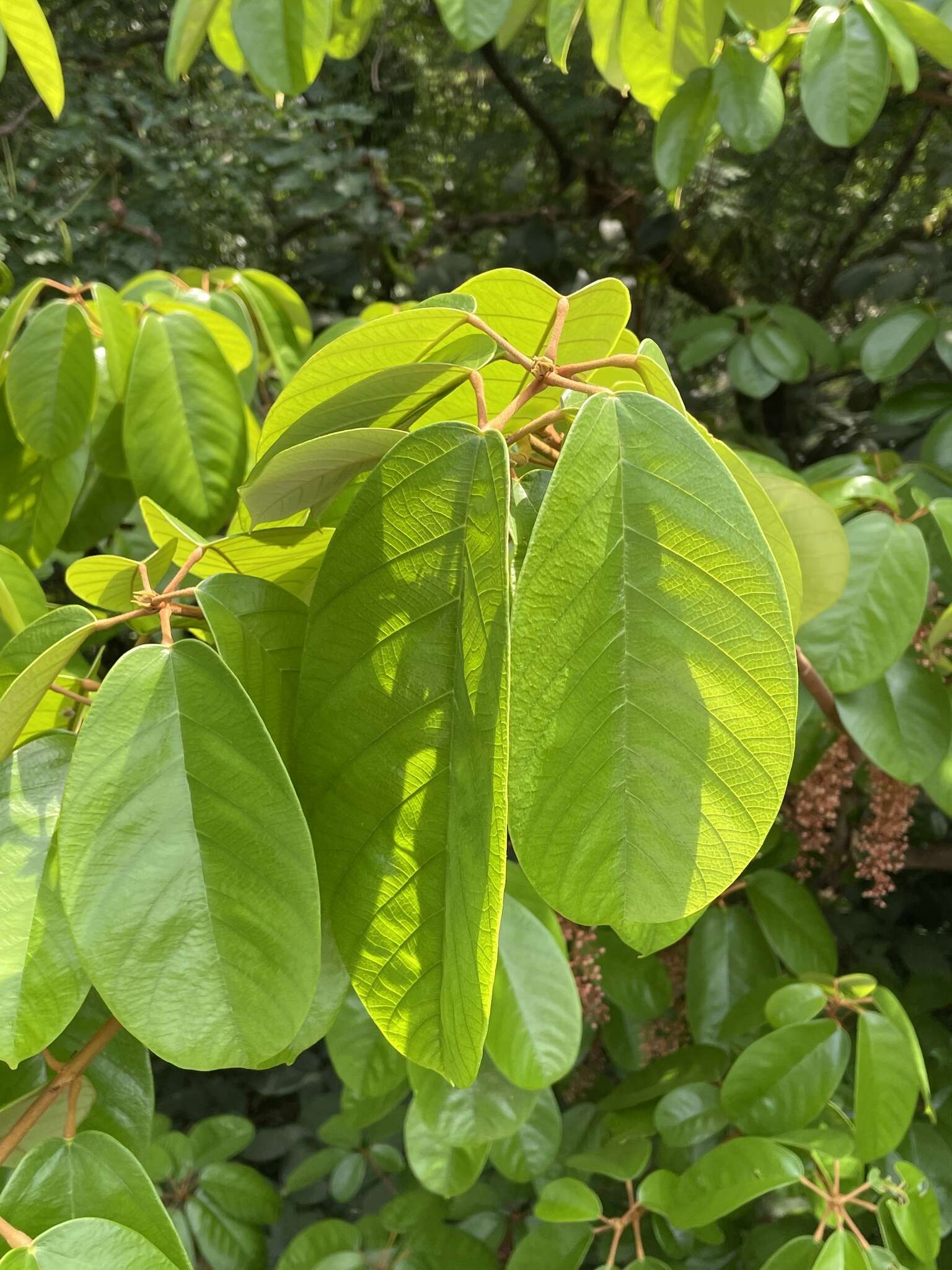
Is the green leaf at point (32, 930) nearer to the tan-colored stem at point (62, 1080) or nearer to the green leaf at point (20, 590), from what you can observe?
the tan-colored stem at point (62, 1080)

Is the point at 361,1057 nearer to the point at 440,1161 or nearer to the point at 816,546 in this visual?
the point at 440,1161

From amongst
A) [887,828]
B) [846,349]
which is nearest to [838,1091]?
[887,828]

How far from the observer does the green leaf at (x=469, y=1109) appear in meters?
0.62

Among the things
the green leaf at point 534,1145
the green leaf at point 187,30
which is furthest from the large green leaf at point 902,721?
the green leaf at point 187,30

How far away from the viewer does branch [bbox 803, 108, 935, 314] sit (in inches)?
65.1

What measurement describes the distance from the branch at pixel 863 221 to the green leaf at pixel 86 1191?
183cm

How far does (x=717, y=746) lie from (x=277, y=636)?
0.16 meters

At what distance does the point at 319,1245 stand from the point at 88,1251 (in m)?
0.74

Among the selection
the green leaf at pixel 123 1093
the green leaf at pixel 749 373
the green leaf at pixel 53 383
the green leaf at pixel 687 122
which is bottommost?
the green leaf at pixel 123 1093

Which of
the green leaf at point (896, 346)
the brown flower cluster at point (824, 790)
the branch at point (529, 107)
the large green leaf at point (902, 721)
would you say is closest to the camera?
the large green leaf at point (902, 721)

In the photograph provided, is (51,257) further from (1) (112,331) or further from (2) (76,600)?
(1) (112,331)

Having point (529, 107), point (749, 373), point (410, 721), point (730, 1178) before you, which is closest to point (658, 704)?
point (410, 721)

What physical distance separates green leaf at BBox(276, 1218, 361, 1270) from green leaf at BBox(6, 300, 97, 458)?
2.52 ft

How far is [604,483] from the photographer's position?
25 centimetres
